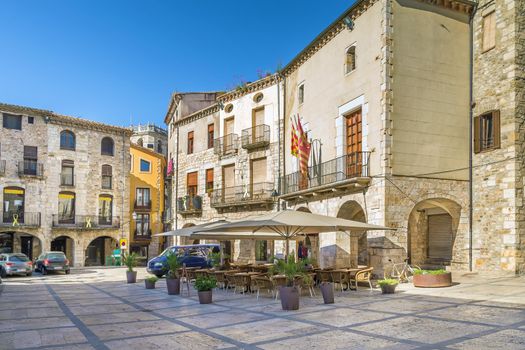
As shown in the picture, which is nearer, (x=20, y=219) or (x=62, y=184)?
(x=20, y=219)

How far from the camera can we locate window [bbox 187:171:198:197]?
29.7m

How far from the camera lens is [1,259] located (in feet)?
81.0

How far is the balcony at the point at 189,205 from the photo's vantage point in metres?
28.7

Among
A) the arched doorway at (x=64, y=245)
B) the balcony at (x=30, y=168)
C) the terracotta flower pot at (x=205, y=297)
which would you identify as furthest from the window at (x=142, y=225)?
the terracotta flower pot at (x=205, y=297)

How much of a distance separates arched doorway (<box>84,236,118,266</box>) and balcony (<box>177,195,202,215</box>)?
9.54 meters

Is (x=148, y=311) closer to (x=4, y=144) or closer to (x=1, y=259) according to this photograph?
(x=1, y=259)

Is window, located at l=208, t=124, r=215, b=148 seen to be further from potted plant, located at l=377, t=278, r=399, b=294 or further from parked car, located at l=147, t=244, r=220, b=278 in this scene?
potted plant, located at l=377, t=278, r=399, b=294

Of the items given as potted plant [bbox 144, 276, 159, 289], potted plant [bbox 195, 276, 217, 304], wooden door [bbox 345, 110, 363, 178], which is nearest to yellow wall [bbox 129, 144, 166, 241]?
potted plant [bbox 144, 276, 159, 289]

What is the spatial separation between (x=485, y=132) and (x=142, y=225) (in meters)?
29.3

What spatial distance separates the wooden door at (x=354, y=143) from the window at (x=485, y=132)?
4015mm

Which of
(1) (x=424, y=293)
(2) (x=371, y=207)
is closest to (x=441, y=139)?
(2) (x=371, y=207)

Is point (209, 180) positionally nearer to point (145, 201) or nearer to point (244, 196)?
point (244, 196)

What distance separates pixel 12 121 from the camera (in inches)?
1304

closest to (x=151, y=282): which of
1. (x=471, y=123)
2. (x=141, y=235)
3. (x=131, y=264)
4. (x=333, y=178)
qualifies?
(x=131, y=264)
